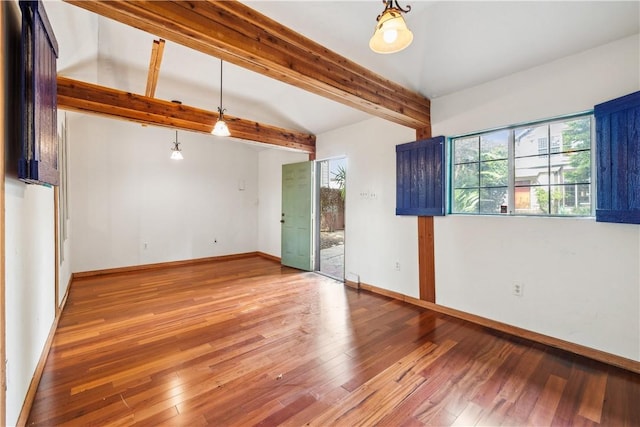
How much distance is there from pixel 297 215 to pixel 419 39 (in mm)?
3699

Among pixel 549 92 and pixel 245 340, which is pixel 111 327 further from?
pixel 549 92

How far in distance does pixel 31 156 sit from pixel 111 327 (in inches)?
93.9

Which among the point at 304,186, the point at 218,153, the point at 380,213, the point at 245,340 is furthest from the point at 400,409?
the point at 218,153

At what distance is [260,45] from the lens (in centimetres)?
211

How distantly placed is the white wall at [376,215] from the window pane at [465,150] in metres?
0.57

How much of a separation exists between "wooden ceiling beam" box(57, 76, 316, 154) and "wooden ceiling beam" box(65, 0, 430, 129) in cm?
212

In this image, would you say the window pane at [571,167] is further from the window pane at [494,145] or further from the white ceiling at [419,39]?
the white ceiling at [419,39]

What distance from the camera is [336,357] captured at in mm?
2402

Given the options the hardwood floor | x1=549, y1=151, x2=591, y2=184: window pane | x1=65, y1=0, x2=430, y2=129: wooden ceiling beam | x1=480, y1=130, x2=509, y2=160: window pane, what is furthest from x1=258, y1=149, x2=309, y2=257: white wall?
x1=549, y1=151, x2=591, y2=184: window pane

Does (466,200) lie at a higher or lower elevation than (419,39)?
lower

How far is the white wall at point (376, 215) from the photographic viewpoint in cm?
384

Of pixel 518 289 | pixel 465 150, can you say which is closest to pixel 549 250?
pixel 518 289

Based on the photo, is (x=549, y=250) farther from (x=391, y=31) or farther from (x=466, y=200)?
(x=391, y=31)

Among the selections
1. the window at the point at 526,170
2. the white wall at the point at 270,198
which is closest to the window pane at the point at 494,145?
the window at the point at 526,170
